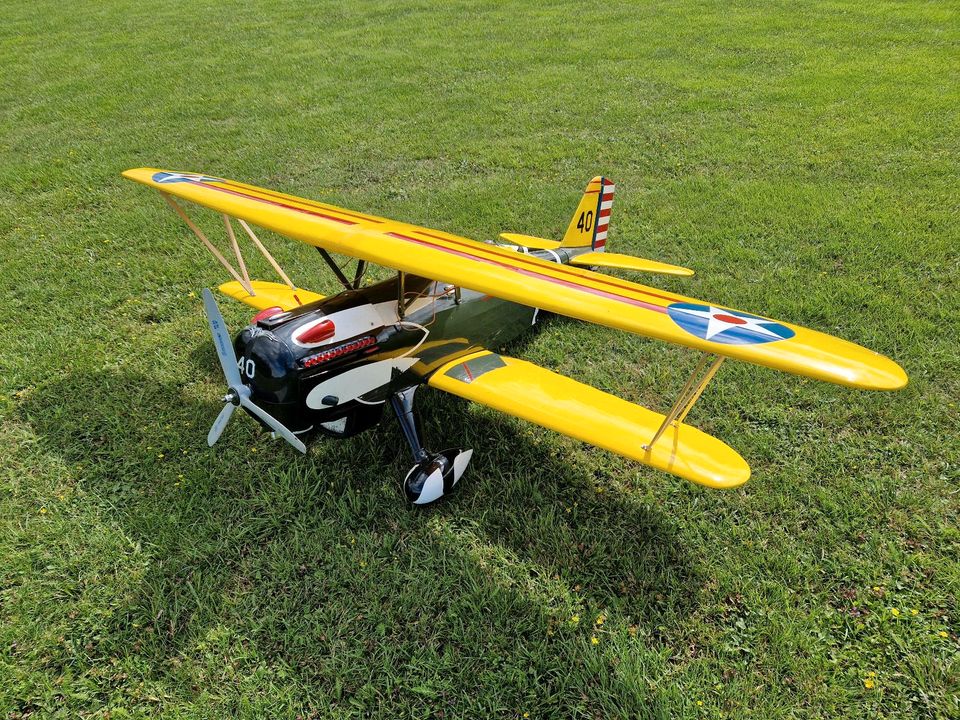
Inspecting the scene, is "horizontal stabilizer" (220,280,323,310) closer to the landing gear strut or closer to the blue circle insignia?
the landing gear strut

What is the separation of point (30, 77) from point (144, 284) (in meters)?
11.8

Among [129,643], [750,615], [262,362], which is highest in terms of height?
[262,362]

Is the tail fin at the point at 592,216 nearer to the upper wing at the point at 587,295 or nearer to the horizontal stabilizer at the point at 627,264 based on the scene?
the horizontal stabilizer at the point at 627,264

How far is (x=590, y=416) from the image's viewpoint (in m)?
4.06

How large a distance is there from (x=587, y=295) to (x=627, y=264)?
3.11 metres

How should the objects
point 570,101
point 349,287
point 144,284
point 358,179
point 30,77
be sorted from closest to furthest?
point 349,287 → point 144,284 → point 358,179 → point 570,101 → point 30,77

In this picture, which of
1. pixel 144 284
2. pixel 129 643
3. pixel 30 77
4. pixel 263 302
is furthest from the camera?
pixel 30 77

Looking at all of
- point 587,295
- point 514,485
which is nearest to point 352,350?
point 514,485

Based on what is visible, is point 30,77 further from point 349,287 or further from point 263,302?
point 349,287

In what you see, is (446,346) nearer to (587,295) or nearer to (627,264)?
(587,295)

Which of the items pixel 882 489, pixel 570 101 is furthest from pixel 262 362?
pixel 570 101

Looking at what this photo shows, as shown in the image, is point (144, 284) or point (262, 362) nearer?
point (262, 362)

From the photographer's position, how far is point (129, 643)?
363cm

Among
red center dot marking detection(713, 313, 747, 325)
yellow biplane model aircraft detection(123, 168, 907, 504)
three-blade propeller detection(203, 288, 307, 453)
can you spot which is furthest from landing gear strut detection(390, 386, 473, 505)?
red center dot marking detection(713, 313, 747, 325)
